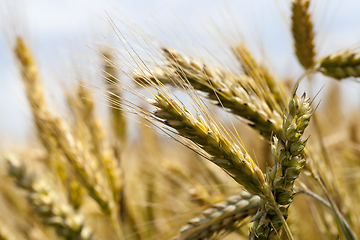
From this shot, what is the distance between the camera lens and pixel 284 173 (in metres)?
0.55

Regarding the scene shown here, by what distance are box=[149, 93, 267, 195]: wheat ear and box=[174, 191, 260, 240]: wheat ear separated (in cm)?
19

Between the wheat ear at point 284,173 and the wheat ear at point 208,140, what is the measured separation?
0.13 feet

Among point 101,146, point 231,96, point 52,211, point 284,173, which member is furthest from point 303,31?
point 52,211

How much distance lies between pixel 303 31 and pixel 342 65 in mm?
301

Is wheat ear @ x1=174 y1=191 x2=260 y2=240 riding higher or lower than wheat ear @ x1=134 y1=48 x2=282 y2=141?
lower

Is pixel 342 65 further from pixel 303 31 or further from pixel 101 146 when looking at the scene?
pixel 101 146

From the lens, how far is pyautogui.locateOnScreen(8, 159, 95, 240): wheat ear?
43.2 inches

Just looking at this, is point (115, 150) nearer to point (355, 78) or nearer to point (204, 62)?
point (204, 62)

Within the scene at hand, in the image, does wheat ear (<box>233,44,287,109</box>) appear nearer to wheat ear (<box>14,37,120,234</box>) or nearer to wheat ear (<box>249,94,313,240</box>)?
wheat ear (<box>249,94,313,240</box>)

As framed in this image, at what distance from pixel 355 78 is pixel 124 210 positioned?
1290mm

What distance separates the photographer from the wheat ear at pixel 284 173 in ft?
1.75

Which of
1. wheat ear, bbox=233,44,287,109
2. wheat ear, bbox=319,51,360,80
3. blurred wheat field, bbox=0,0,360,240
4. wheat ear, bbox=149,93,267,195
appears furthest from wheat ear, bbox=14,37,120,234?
wheat ear, bbox=319,51,360,80

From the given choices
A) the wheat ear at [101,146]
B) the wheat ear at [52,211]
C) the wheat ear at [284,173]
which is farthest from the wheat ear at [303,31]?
the wheat ear at [52,211]

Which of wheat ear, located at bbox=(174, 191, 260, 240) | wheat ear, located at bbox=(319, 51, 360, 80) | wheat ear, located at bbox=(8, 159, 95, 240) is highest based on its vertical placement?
wheat ear, located at bbox=(319, 51, 360, 80)
